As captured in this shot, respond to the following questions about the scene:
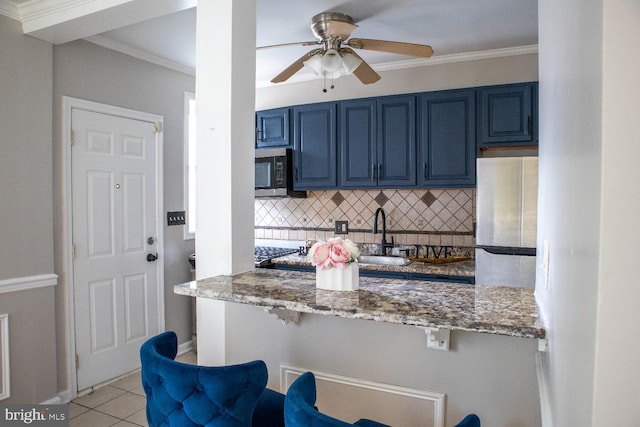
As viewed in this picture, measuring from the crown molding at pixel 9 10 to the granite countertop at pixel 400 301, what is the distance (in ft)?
7.43

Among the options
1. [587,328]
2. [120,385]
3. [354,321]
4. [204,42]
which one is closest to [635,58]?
[587,328]

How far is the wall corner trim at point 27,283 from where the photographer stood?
8.65 feet

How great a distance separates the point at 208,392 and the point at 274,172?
115 inches

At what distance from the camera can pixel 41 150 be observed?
2.83 meters

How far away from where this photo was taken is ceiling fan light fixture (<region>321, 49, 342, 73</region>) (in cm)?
252

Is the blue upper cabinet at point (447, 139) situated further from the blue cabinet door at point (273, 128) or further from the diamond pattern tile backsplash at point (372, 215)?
the blue cabinet door at point (273, 128)

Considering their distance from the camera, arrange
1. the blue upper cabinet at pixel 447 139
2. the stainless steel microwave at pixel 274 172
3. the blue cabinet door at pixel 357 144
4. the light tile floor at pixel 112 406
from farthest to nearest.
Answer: the stainless steel microwave at pixel 274 172 → the blue cabinet door at pixel 357 144 → the blue upper cabinet at pixel 447 139 → the light tile floor at pixel 112 406

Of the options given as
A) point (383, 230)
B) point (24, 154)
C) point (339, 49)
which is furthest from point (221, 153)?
point (383, 230)

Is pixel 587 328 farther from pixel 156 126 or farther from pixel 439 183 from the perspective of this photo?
pixel 156 126

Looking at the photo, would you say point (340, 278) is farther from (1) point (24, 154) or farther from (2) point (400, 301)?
(1) point (24, 154)

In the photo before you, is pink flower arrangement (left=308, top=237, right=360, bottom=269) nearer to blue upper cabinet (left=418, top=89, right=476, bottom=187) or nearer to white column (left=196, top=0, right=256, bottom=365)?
white column (left=196, top=0, right=256, bottom=365)

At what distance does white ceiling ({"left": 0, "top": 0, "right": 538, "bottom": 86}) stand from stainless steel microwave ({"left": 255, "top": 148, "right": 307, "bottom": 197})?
80 centimetres

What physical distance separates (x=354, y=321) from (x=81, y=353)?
2470mm

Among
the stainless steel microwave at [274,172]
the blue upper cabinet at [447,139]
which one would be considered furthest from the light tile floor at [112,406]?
the blue upper cabinet at [447,139]
